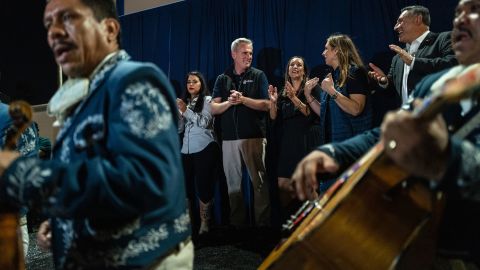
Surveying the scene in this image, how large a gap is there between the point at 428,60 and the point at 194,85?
259 centimetres

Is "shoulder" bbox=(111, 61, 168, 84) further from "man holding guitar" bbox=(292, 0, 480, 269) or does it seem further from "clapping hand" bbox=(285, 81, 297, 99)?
"clapping hand" bbox=(285, 81, 297, 99)

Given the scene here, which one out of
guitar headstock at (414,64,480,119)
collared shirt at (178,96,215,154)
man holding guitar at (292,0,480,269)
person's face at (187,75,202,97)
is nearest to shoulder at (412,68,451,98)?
man holding guitar at (292,0,480,269)

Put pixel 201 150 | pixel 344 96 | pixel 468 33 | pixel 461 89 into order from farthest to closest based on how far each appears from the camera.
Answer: pixel 201 150 → pixel 344 96 → pixel 468 33 → pixel 461 89

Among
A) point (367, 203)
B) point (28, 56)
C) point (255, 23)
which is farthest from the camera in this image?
point (28, 56)

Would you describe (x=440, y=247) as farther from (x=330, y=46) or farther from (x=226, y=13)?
(x=226, y=13)

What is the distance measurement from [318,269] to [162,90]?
1.98ft

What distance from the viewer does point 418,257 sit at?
1.18 m

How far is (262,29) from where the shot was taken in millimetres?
4945

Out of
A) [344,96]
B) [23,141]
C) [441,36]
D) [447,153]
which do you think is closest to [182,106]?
[344,96]

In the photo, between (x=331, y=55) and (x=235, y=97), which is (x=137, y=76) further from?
(x=235, y=97)

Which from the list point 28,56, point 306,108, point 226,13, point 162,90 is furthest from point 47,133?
point 162,90

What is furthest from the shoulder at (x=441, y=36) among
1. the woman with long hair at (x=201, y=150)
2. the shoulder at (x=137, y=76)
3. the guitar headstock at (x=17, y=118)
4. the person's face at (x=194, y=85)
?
the guitar headstock at (x=17, y=118)

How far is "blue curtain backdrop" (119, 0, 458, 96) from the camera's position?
408cm

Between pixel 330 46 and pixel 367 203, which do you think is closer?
pixel 367 203
